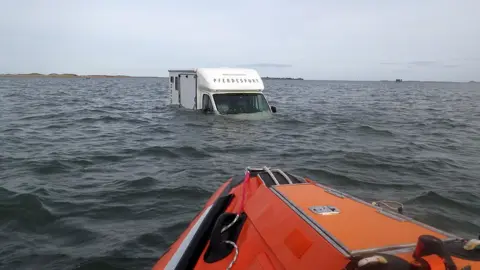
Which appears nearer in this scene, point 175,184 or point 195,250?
point 195,250

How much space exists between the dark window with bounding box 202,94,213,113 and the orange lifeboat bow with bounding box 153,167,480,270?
439 inches

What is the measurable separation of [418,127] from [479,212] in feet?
32.8

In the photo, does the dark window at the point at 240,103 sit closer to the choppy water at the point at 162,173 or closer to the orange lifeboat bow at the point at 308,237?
the choppy water at the point at 162,173

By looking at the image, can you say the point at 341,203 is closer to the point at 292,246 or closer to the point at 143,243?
the point at 292,246

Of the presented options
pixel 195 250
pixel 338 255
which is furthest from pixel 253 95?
pixel 338 255

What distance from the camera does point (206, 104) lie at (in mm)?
15312

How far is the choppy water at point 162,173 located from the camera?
4.78 m

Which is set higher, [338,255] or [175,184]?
[338,255]

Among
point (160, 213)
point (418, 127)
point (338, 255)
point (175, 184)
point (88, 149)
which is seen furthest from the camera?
point (418, 127)

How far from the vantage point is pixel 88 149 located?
9766 millimetres

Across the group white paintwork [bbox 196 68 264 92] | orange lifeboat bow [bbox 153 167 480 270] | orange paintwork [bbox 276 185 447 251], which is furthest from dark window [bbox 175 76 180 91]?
orange paintwork [bbox 276 185 447 251]

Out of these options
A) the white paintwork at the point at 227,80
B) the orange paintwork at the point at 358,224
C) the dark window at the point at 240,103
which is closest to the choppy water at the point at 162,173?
the dark window at the point at 240,103

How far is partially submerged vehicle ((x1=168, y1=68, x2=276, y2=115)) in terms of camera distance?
48.2ft

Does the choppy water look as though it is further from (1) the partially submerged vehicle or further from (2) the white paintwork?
(2) the white paintwork
